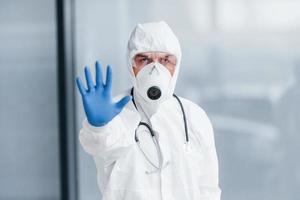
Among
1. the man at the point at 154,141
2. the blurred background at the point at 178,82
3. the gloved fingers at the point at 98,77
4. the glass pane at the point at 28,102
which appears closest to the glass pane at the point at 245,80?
the blurred background at the point at 178,82

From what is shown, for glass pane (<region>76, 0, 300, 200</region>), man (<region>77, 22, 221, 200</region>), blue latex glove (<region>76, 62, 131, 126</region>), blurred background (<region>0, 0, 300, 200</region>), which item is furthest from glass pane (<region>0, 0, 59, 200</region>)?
blue latex glove (<region>76, 62, 131, 126</region>)

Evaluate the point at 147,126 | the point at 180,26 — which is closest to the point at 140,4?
the point at 180,26

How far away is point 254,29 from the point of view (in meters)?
2.55

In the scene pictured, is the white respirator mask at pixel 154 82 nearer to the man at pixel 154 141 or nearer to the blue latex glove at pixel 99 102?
the man at pixel 154 141

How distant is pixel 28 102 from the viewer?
2592mm

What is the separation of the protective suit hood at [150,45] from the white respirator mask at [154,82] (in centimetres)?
2

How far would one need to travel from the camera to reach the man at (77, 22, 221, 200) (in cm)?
152

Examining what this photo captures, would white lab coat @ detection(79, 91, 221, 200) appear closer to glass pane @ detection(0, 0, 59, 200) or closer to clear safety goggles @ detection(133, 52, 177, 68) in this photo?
clear safety goggles @ detection(133, 52, 177, 68)

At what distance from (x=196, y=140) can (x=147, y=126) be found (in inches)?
6.1

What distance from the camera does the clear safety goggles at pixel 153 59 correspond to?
1593 mm

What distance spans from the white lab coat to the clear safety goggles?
12 cm

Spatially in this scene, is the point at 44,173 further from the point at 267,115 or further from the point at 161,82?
the point at 161,82

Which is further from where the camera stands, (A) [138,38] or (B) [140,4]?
(B) [140,4]

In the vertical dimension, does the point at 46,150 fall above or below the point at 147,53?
below
